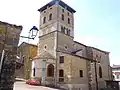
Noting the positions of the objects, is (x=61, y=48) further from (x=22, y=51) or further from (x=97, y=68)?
(x=22, y=51)

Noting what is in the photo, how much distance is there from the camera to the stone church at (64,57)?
25656mm

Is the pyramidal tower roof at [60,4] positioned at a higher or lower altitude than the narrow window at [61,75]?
higher

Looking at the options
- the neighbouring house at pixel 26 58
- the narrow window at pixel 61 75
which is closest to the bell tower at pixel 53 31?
the narrow window at pixel 61 75

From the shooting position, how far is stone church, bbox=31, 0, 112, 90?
25.7 meters

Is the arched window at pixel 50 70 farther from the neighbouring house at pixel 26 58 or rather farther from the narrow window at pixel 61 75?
the neighbouring house at pixel 26 58

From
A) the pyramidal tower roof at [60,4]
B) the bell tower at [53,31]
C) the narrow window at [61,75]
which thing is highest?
the pyramidal tower roof at [60,4]

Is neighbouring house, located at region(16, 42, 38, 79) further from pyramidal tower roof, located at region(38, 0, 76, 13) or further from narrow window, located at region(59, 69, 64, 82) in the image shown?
narrow window, located at region(59, 69, 64, 82)

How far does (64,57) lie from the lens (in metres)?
26.5

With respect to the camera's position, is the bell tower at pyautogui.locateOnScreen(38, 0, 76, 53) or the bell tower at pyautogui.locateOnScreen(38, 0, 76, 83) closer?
the bell tower at pyautogui.locateOnScreen(38, 0, 76, 83)

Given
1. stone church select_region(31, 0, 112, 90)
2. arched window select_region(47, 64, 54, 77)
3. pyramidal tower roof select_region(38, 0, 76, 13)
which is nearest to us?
stone church select_region(31, 0, 112, 90)

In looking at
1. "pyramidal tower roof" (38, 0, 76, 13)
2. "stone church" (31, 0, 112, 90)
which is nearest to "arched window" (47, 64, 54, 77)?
"stone church" (31, 0, 112, 90)

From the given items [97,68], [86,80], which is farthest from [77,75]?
[97,68]

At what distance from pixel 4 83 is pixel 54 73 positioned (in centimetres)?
2100

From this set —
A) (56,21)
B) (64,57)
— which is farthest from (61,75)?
(56,21)
